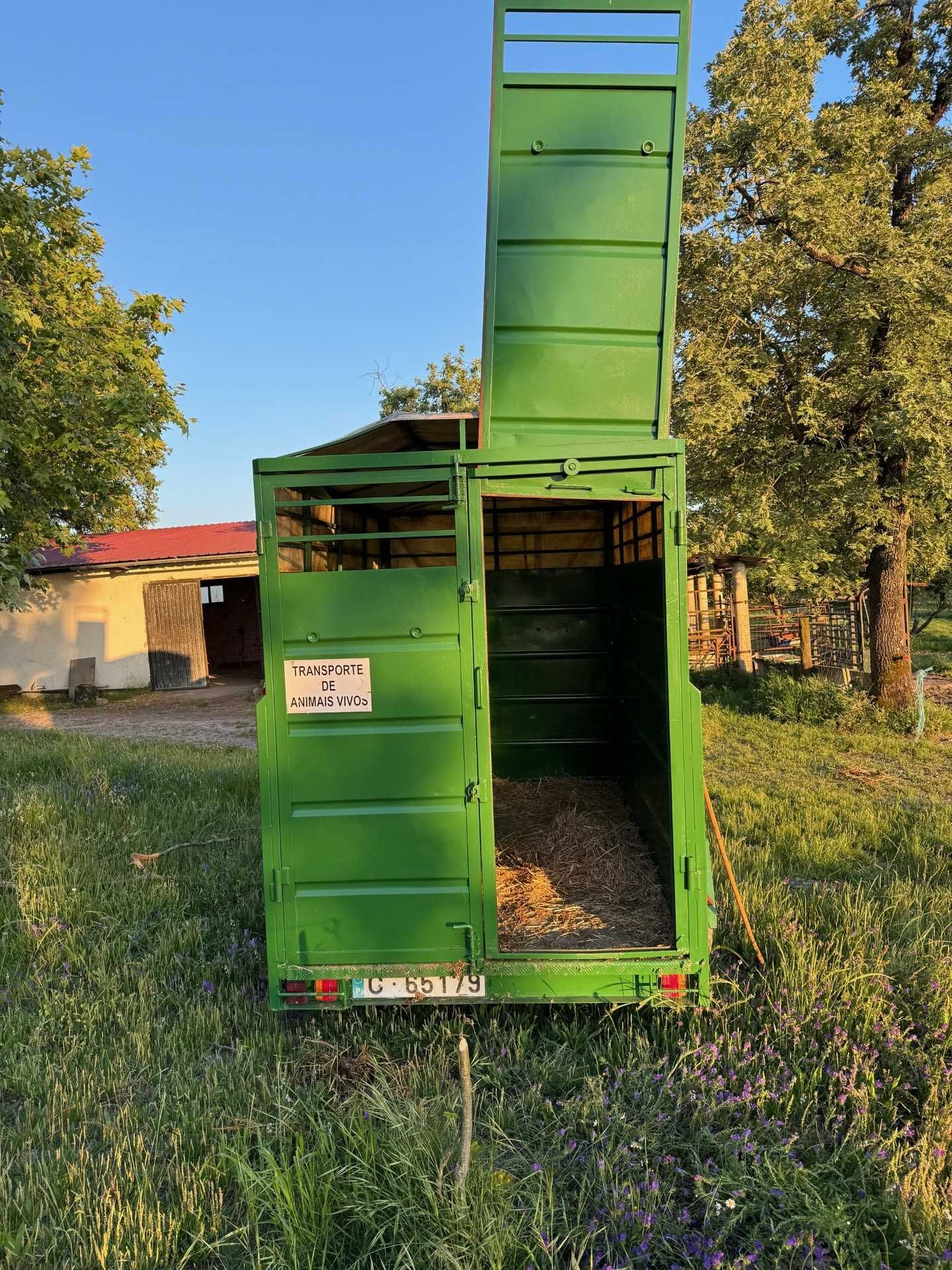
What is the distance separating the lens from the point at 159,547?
21.0 meters

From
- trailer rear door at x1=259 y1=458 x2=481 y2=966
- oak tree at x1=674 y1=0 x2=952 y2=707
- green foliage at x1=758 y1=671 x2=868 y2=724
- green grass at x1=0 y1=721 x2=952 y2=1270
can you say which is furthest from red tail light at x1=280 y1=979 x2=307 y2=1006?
green foliage at x1=758 y1=671 x2=868 y2=724

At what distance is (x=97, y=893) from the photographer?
509 centimetres

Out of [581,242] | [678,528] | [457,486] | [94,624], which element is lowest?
[94,624]

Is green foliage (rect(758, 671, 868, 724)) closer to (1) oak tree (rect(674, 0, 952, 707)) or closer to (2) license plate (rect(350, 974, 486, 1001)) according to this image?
(1) oak tree (rect(674, 0, 952, 707))

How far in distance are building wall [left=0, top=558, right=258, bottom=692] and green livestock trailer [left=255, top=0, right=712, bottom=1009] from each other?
1700 centimetres

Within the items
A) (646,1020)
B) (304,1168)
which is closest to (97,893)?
(304,1168)

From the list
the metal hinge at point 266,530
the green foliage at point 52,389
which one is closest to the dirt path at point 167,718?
the green foliage at point 52,389

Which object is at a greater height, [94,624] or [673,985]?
[94,624]

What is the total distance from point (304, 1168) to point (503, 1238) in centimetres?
72

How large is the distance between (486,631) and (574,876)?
1664mm

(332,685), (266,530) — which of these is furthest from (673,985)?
(266,530)

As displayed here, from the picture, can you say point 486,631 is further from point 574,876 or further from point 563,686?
point 563,686

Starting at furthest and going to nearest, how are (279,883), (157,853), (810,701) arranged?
(810,701)
(157,853)
(279,883)

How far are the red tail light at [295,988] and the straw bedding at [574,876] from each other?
91 cm
